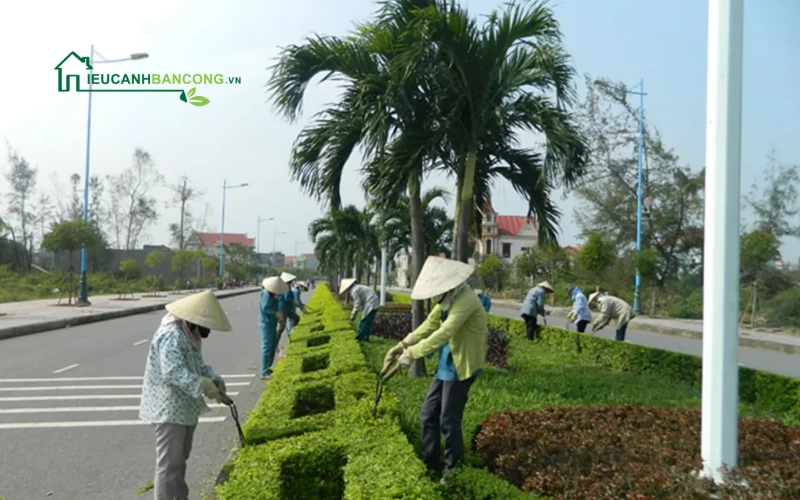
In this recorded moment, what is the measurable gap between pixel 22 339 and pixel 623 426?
1474 cm

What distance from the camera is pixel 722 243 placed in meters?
3.77

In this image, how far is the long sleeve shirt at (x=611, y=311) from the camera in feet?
39.0

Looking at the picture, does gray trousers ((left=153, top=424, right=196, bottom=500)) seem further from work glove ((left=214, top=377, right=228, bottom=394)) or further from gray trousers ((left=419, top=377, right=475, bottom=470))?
gray trousers ((left=419, top=377, right=475, bottom=470))

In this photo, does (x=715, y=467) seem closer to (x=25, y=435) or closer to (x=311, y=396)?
(x=311, y=396)

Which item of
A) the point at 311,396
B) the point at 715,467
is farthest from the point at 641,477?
the point at 311,396

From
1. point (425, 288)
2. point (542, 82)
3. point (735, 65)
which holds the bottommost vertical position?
point (425, 288)

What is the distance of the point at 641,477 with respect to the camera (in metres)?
3.66

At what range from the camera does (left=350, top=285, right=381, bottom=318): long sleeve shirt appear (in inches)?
485

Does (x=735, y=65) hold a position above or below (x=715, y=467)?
above

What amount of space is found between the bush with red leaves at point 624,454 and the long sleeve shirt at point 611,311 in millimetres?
6402

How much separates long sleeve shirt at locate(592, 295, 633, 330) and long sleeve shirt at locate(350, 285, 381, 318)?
13.0 feet

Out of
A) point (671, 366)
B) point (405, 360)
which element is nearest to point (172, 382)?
point (405, 360)

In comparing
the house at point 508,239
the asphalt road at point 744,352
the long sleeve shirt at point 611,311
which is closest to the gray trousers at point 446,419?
the long sleeve shirt at point 611,311

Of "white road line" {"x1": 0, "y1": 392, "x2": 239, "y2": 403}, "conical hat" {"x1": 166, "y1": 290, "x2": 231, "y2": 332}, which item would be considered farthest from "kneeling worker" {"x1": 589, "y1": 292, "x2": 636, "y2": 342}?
"conical hat" {"x1": 166, "y1": 290, "x2": 231, "y2": 332}
